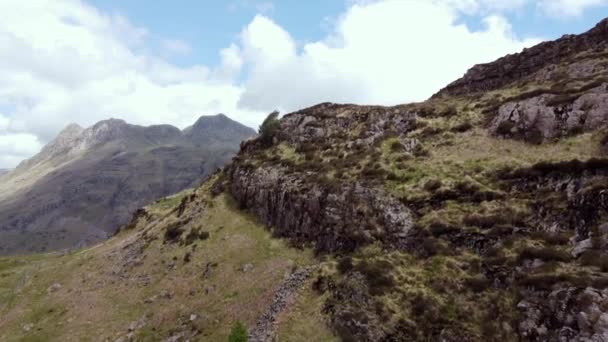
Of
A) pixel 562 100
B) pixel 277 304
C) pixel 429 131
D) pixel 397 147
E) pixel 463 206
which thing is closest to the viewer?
pixel 277 304

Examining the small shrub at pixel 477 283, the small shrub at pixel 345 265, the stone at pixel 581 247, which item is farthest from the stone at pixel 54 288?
the stone at pixel 581 247

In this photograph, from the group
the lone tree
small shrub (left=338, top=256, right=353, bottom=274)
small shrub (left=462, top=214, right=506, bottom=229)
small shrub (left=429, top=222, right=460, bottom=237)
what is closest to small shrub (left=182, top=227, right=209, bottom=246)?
the lone tree

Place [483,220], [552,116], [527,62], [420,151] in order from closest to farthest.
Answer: [483,220] < [552,116] < [420,151] < [527,62]

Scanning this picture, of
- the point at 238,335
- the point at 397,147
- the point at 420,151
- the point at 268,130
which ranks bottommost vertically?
the point at 238,335

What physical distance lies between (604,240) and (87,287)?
5936cm

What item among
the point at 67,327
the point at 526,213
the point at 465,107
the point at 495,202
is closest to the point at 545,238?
the point at 526,213

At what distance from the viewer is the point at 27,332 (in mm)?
46812

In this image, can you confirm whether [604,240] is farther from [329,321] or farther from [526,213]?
[329,321]

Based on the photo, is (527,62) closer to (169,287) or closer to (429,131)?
(429,131)

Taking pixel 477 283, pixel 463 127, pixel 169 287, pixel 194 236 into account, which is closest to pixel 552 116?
pixel 463 127

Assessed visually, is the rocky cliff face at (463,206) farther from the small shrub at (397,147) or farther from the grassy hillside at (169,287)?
the grassy hillside at (169,287)

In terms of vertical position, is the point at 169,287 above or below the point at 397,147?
below

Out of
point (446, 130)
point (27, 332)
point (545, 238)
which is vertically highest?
point (446, 130)

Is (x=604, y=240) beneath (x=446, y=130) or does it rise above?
beneath
